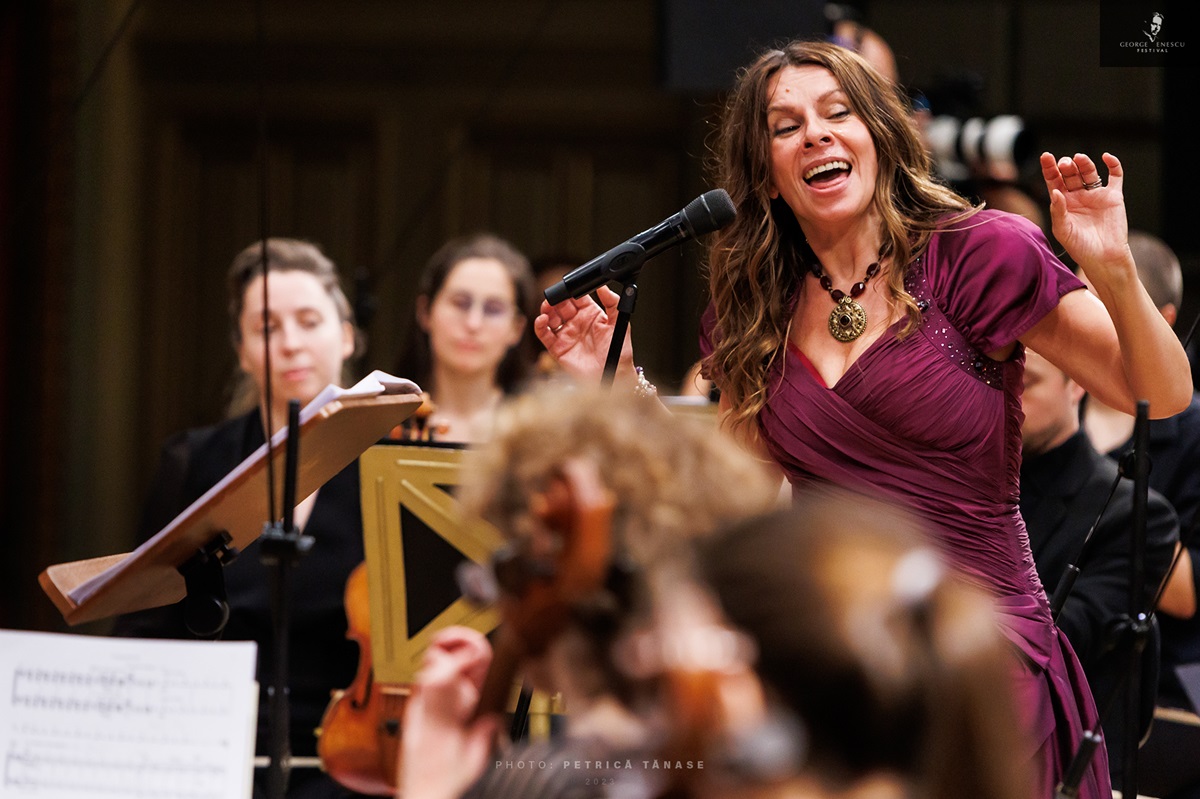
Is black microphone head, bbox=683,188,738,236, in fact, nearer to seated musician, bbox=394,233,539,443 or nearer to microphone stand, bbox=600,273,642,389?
microphone stand, bbox=600,273,642,389

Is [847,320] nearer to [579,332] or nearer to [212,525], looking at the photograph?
[579,332]

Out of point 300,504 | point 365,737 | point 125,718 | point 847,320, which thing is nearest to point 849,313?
point 847,320

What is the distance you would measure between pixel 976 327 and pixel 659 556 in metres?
1.11

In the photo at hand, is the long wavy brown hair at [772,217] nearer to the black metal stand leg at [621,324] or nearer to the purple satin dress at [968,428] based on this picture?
the purple satin dress at [968,428]

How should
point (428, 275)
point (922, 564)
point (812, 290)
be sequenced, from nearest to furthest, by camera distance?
point (922, 564) → point (812, 290) → point (428, 275)

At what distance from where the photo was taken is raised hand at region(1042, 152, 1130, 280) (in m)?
1.86

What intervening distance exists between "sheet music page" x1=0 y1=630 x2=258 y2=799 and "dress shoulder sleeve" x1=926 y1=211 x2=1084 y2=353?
3.42ft

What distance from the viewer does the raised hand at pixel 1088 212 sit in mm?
1856

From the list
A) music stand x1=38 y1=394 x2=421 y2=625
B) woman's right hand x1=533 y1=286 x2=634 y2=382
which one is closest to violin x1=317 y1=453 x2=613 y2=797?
music stand x1=38 y1=394 x2=421 y2=625

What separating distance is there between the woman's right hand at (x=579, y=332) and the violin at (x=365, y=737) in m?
0.83

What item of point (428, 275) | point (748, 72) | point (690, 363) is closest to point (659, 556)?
point (748, 72)

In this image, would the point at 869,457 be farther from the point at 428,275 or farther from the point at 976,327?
the point at 428,275

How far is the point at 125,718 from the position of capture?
1.56 m

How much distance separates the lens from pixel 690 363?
5141 mm
